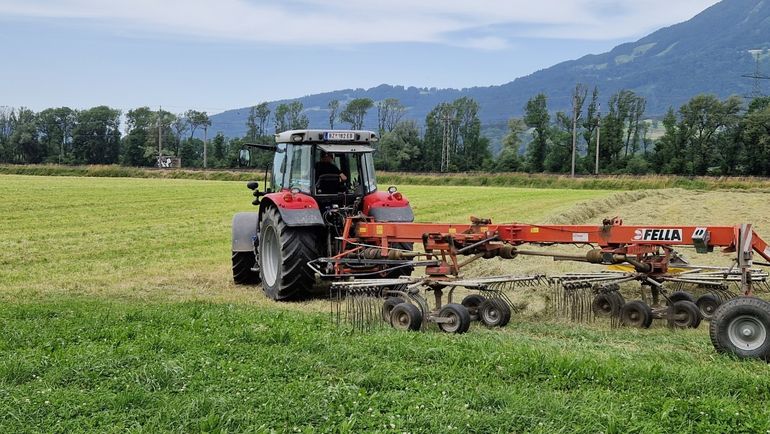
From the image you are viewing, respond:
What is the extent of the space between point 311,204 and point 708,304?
5290mm

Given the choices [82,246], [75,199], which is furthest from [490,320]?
[75,199]

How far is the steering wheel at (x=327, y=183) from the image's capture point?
38.3ft

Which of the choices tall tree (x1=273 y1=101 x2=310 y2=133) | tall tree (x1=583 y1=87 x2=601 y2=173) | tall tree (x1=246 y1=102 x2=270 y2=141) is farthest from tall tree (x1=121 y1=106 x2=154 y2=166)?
tall tree (x1=583 y1=87 x2=601 y2=173)

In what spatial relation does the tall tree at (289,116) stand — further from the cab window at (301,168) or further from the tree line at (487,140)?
the cab window at (301,168)

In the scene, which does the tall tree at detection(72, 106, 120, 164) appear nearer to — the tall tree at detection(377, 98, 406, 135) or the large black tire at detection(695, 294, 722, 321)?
the tall tree at detection(377, 98, 406, 135)

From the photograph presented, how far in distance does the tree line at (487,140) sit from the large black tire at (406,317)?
2268 inches

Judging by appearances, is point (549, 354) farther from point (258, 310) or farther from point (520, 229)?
point (258, 310)

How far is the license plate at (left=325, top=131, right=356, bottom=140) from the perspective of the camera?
38.1 ft

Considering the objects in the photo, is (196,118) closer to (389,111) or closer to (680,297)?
(389,111)

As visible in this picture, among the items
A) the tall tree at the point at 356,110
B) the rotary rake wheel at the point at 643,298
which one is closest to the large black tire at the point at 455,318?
the rotary rake wheel at the point at 643,298

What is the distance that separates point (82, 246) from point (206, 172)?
158 ft

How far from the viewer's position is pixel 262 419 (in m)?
5.09

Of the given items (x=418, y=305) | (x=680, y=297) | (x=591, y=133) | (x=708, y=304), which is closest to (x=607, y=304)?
(x=680, y=297)

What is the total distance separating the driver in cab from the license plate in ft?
0.83
